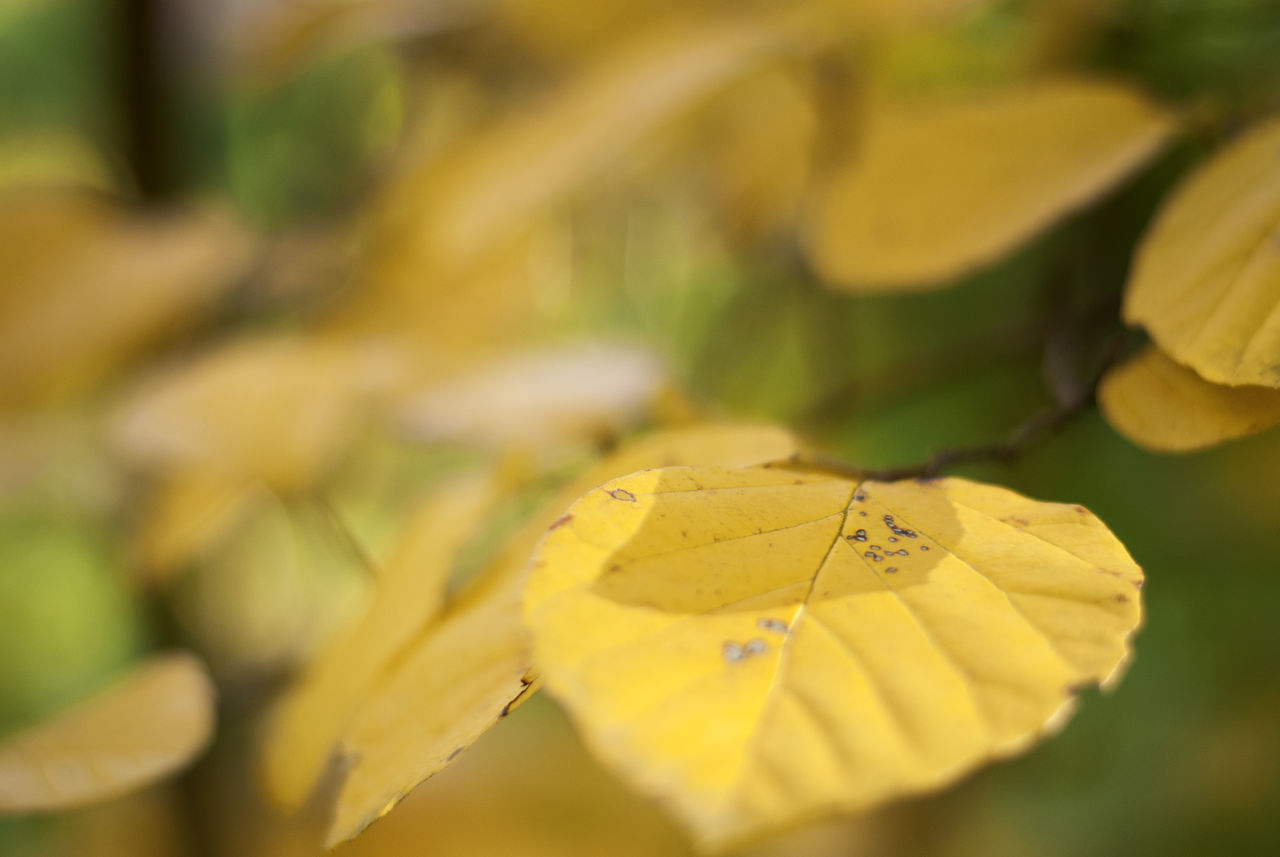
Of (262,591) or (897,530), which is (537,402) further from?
(262,591)

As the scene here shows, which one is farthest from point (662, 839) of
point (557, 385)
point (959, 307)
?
point (557, 385)

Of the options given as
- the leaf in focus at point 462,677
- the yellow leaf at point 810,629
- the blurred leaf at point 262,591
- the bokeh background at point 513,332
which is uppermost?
the yellow leaf at point 810,629

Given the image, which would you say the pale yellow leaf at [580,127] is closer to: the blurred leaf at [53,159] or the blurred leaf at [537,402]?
the blurred leaf at [537,402]

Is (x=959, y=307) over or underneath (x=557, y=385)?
underneath

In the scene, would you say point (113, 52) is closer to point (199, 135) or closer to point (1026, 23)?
point (199, 135)

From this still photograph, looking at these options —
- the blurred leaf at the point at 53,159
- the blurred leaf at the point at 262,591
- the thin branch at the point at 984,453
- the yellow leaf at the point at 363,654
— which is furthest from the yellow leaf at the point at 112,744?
the blurred leaf at the point at 53,159

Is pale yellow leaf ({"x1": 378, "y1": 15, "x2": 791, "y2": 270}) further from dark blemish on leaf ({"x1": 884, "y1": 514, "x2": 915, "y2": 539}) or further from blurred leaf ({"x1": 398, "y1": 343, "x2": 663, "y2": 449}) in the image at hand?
dark blemish on leaf ({"x1": 884, "y1": 514, "x2": 915, "y2": 539})
